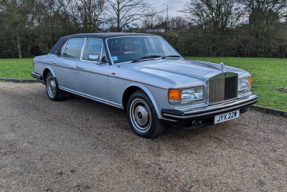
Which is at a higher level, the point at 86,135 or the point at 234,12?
the point at 234,12

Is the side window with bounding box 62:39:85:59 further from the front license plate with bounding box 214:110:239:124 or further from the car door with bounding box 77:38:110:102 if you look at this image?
the front license plate with bounding box 214:110:239:124

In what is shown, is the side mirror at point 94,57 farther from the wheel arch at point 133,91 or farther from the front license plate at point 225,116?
the front license plate at point 225,116

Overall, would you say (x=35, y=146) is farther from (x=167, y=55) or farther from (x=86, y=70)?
(x=167, y=55)

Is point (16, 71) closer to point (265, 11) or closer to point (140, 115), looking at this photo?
point (140, 115)

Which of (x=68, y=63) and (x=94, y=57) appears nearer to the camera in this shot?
(x=94, y=57)

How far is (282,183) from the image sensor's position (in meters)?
3.10

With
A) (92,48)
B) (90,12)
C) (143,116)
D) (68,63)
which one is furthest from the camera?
(90,12)

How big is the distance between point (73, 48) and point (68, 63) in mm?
391

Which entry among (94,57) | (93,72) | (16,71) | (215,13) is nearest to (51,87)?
(93,72)

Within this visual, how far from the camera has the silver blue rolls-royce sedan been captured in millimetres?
3973

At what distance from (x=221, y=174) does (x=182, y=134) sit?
144 centimetres

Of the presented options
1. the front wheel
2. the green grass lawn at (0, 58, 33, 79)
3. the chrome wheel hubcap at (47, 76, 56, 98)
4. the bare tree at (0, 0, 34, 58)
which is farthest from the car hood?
the bare tree at (0, 0, 34, 58)

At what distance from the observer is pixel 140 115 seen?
4.52 metres

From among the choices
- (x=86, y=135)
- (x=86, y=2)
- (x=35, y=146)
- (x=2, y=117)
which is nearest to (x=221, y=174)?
(x=86, y=135)
